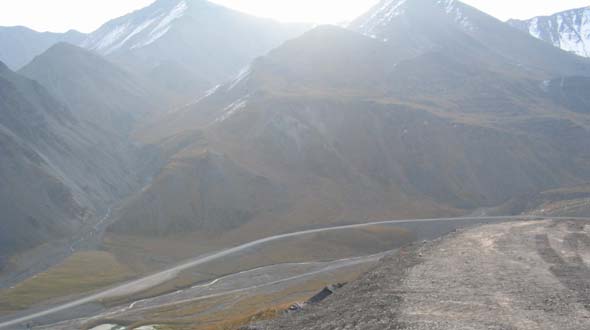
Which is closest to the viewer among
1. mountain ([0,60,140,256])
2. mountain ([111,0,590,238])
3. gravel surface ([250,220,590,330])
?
gravel surface ([250,220,590,330])

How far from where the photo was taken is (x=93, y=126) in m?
194

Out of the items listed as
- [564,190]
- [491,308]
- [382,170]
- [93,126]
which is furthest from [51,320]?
[93,126]

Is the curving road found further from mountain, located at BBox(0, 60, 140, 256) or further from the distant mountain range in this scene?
mountain, located at BBox(0, 60, 140, 256)

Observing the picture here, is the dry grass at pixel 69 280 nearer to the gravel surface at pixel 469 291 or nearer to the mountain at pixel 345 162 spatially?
the mountain at pixel 345 162

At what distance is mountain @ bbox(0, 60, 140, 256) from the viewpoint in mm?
115125

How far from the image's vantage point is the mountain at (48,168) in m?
115

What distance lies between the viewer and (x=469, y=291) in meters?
41.5

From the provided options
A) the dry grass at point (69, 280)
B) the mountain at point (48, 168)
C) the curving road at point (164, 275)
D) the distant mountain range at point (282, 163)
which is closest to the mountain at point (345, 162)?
the distant mountain range at point (282, 163)

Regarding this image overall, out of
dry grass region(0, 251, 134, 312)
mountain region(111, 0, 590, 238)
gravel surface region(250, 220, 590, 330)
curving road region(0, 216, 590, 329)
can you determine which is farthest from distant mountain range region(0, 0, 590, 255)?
gravel surface region(250, 220, 590, 330)

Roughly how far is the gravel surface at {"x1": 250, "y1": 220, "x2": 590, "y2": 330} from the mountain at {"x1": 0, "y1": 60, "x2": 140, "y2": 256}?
3410 inches

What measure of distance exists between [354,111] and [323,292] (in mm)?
128052

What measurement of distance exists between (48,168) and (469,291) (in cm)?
11768

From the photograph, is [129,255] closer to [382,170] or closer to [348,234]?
[348,234]

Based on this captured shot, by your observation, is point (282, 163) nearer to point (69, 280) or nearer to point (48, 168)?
point (48, 168)
